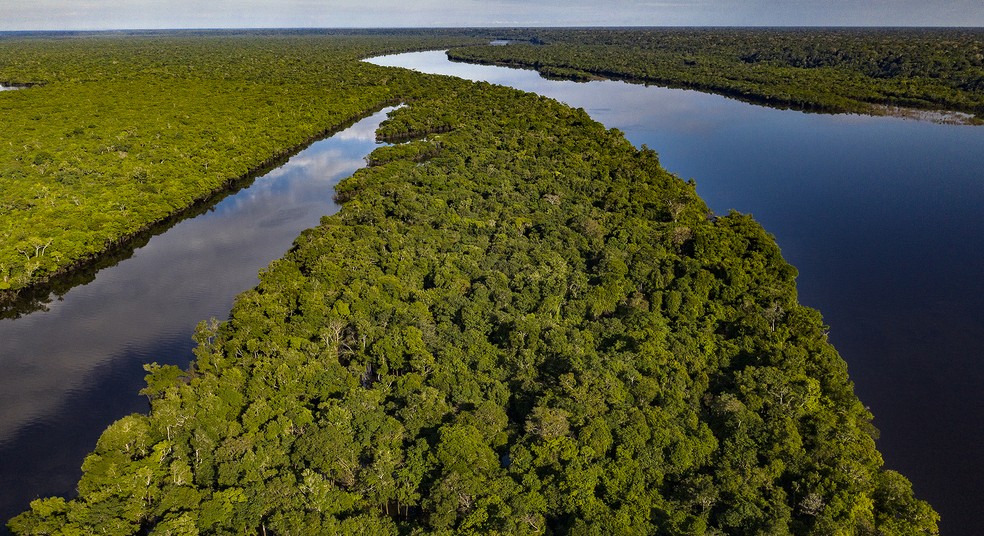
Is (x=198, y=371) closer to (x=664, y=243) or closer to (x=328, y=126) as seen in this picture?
(x=664, y=243)

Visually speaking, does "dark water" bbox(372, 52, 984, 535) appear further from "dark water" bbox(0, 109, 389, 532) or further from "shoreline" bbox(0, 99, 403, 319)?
"shoreline" bbox(0, 99, 403, 319)

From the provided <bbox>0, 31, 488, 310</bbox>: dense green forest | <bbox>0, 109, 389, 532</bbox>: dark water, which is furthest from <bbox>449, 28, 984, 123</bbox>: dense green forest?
<bbox>0, 109, 389, 532</bbox>: dark water

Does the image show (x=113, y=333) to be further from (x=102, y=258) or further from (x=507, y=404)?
(x=507, y=404)

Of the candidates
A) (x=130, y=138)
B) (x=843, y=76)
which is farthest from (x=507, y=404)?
(x=843, y=76)

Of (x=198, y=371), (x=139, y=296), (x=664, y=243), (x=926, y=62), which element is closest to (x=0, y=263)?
(x=139, y=296)

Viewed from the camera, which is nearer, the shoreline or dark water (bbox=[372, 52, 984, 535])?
dark water (bbox=[372, 52, 984, 535])

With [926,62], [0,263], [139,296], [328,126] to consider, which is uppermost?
[926,62]
